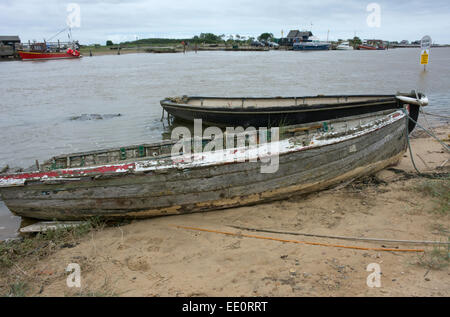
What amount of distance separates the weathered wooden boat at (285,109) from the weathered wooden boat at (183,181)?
14.6ft

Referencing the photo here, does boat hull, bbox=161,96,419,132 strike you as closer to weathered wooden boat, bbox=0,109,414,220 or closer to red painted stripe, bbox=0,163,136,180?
weathered wooden boat, bbox=0,109,414,220

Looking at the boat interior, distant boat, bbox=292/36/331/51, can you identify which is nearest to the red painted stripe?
the boat interior

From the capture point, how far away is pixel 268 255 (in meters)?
4.25

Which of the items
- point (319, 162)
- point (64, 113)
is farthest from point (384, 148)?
point (64, 113)

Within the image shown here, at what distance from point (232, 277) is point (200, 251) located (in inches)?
32.4

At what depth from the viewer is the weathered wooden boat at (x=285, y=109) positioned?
10.3 metres

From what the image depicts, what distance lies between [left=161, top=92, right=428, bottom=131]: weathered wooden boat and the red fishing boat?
55.2m

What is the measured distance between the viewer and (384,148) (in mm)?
6719

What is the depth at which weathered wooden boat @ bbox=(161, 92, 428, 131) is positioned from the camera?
33.9 ft

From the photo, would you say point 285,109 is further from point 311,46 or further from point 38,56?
point 311,46

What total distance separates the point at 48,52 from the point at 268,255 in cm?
6855

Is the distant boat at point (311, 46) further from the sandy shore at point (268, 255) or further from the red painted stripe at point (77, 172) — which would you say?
the red painted stripe at point (77, 172)

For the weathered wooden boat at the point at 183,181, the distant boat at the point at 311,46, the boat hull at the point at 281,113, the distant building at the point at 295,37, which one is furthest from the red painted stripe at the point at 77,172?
the distant building at the point at 295,37
